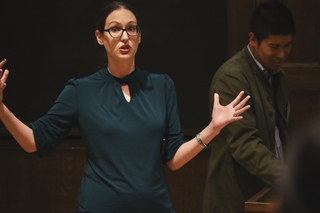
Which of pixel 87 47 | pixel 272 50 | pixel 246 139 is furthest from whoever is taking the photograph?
pixel 87 47

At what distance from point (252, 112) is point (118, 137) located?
83 cm

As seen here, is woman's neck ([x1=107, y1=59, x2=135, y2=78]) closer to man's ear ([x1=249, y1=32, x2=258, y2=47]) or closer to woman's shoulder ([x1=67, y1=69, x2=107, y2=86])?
woman's shoulder ([x1=67, y1=69, x2=107, y2=86])

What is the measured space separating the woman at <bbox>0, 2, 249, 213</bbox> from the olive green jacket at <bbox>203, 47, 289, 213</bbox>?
44 cm

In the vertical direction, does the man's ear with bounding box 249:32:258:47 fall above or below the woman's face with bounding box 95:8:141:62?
below

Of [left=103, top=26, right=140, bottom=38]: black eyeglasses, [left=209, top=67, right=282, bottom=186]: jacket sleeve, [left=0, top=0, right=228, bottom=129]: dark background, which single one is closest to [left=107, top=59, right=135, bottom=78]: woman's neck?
[left=103, top=26, right=140, bottom=38]: black eyeglasses

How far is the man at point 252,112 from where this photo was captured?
2684mm

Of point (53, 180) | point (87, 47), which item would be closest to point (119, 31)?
point (87, 47)

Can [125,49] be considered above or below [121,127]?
above

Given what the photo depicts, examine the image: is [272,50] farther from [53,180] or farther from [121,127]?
[53,180]

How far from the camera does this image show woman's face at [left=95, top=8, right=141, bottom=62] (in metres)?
2.26

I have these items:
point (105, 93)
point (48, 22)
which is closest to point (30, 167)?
point (48, 22)

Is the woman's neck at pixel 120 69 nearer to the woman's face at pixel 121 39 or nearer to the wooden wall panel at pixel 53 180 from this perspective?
the woman's face at pixel 121 39

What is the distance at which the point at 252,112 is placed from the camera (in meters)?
2.71

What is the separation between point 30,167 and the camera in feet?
14.0
